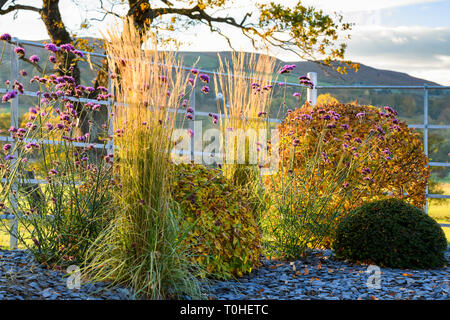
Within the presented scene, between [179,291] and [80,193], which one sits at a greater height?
[80,193]

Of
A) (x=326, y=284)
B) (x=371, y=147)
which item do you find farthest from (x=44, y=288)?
(x=371, y=147)

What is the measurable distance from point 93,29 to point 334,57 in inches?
156

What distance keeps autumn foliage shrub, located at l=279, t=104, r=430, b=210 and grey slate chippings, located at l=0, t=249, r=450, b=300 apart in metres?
1.11

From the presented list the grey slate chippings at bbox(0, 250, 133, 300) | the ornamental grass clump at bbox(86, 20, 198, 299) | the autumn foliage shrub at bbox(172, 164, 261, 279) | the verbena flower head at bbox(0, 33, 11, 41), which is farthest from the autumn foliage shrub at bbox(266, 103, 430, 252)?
the verbena flower head at bbox(0, 33, 11, 41)

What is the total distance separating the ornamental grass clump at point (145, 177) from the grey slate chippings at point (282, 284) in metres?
0.16

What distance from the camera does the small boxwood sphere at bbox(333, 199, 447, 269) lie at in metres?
3.78

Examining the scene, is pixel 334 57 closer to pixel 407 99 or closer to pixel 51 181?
pixel 51 181

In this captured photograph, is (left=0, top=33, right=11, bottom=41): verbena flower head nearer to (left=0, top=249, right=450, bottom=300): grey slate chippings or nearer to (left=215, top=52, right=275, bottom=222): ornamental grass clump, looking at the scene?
(left=0, top=249, right=450, bottom=300): grey slate chippings

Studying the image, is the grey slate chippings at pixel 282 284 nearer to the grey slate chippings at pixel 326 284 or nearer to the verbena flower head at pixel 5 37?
the grey slate chippings at pixel 326 284

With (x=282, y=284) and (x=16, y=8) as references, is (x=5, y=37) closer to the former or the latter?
(x=282, y=284)

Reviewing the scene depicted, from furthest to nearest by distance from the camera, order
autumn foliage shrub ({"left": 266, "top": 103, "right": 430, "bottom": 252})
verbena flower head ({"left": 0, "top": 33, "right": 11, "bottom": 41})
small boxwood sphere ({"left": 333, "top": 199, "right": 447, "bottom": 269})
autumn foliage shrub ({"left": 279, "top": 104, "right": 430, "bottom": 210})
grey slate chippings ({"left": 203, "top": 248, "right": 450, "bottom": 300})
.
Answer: autumn foliage shrub ({"left": 279, "top": 104, "right": 430, "bottom": 210})
autumn foliage shrub ({"left": 266, "top": 103, "right": 430, "bottom": 252})
small boxwood sphere ({"left": 333, "top": 199, "right": 447, "bottom": 269})
grey slate chippings ({"left": 203, "top": 248, "right": 450, "bottom": 300})
verbena flower head ({"left": 0, "top": 33, "right": 11, "bottom": 41})

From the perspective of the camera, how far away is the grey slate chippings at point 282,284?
8.32 ft

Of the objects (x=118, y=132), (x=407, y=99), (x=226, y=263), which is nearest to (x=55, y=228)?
(x=118, y=132)
